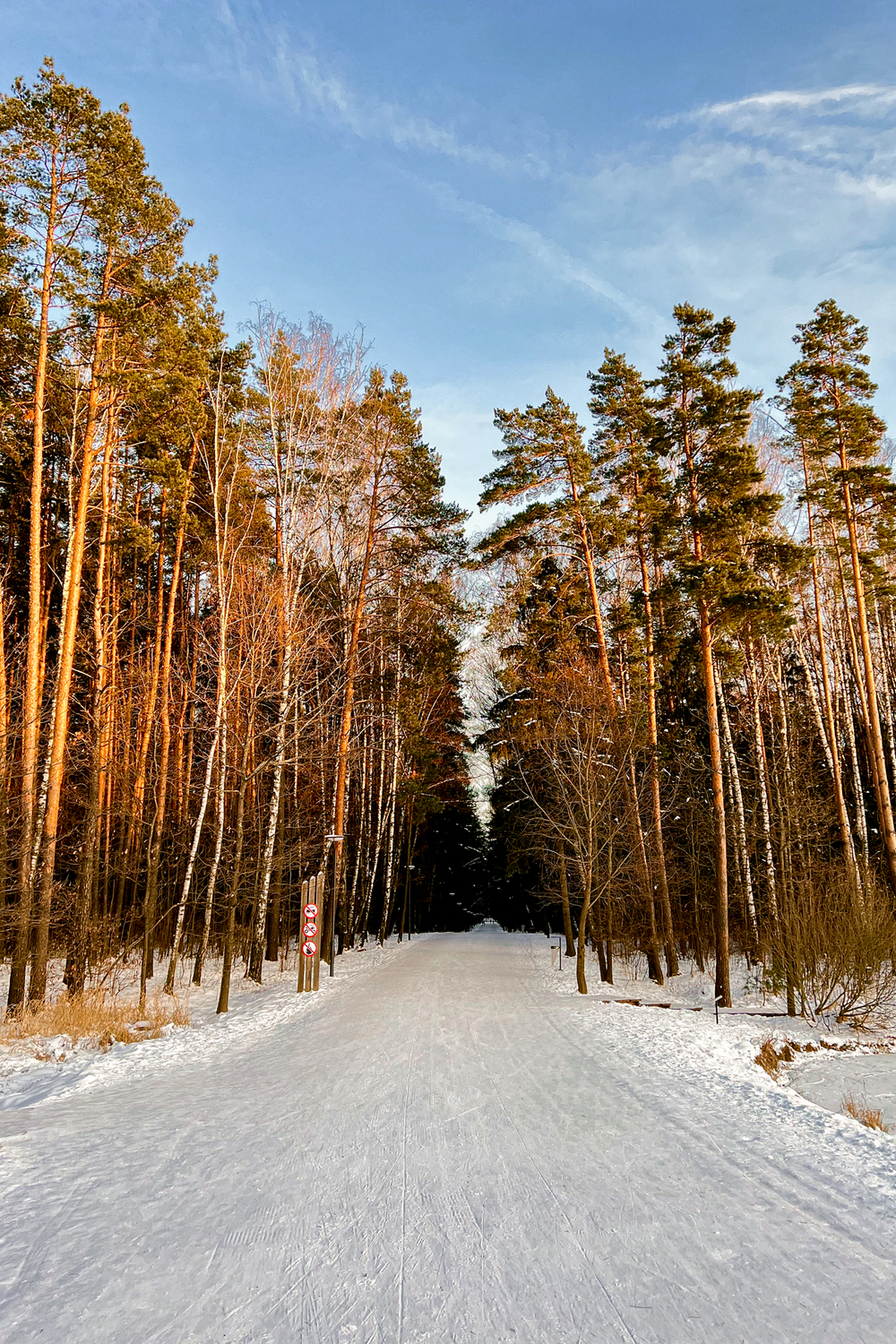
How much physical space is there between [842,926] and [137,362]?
15.3 meters

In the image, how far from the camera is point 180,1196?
4.14 metres

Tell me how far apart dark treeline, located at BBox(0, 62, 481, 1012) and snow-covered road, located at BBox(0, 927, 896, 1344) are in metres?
4.96

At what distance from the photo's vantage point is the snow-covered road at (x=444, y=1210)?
298 centimetres

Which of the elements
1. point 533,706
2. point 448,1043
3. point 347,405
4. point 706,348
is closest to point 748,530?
point 706,348

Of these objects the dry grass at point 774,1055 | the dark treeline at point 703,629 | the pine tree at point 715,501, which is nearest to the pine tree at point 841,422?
the dark treeline at point 703,629

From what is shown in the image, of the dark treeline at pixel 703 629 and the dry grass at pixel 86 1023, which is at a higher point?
the dark treeline at pixel 703 629

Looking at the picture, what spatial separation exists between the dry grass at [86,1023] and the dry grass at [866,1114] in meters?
8.24

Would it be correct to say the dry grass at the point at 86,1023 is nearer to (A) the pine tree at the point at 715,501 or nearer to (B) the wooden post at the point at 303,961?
(B) the wooden post at the point at 303,961

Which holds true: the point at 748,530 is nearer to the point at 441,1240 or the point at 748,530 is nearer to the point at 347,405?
the point at 347,405

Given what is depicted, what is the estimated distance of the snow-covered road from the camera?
2977mm

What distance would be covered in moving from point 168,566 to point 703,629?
15.4 metres

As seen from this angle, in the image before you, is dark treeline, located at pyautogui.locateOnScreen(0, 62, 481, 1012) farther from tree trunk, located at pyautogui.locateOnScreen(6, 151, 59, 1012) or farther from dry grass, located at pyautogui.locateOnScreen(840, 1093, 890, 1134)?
dry grass, located at pyautogui.locateOnScreen(840, 1093, 890, 1134)

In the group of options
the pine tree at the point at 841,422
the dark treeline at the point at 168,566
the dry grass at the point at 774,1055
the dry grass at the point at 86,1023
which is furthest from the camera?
the pine tree at the point at 841,422

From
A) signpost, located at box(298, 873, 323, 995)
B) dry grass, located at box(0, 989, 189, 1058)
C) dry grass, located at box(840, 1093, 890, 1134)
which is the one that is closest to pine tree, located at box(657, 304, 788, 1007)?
dry grass, located at box(840, 1093, 890, 1134)
